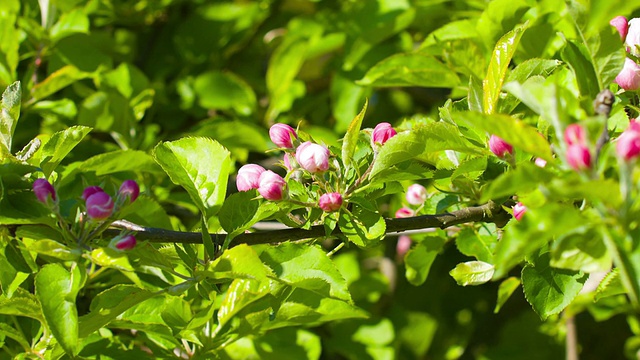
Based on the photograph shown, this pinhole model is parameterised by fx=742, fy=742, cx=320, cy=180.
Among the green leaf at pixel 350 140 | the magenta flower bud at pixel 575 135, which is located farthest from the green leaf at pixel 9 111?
the magenta flower bud at pixel 575 135

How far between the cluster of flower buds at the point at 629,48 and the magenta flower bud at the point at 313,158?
1.33ft

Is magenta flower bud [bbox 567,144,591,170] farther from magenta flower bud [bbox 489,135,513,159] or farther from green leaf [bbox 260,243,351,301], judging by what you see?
green leaf [bbox 260,243,351,301]

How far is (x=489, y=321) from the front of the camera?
2.63 m

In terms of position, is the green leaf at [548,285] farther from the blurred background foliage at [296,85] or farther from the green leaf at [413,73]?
the green leaf at [413,73]

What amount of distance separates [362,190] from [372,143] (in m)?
0.07

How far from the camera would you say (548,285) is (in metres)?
1.10

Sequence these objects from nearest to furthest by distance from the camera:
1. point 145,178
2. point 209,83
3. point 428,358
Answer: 1. point 145,178
2. point 209,83
3. point 428,358

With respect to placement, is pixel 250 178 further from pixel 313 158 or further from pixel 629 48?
pixel 629 48

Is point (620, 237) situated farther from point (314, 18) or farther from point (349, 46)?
point (314, 18)

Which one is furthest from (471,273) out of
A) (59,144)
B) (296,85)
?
(296,85)

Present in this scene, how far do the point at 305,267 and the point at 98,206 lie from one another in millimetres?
298

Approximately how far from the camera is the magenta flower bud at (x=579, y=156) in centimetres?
73

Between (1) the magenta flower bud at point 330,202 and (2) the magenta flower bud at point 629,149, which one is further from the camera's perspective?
(1) the magenta flower bud at point 330,202

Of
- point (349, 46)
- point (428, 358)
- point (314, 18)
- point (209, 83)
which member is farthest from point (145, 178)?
point (428, 358)
